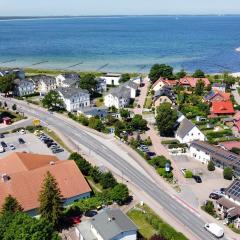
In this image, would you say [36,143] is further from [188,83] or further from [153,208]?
[188,83]

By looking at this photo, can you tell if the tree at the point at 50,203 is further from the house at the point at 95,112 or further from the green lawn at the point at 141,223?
the house at the point at 95,112

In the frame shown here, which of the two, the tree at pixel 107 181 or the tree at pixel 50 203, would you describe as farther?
the tree at pixel 107 181

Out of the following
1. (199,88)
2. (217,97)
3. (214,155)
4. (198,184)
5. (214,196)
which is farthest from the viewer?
(199,88)

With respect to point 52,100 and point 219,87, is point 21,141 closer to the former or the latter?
point 52,100

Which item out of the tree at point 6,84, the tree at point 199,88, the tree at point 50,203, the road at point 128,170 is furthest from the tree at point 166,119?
the tree at point 6,84

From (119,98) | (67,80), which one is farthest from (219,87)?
(67,80)

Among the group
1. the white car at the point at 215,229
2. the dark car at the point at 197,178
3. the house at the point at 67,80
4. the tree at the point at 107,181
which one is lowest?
the dark car at the point at 197,178
